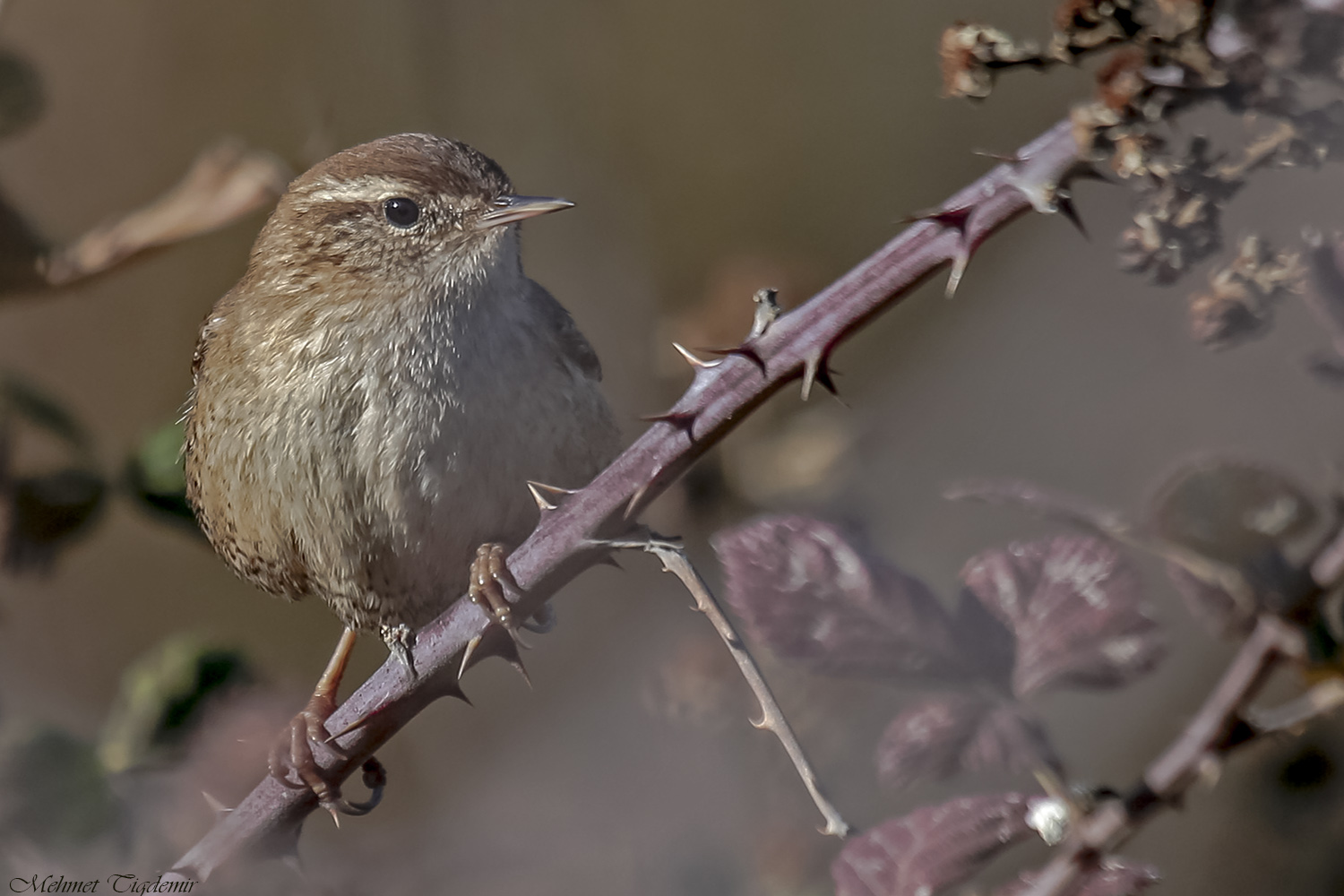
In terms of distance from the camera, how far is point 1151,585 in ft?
2.37

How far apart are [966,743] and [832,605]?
111 millimetres

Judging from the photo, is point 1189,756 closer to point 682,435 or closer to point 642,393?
point 682,435

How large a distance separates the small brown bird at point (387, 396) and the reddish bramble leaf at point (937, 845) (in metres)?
0.98

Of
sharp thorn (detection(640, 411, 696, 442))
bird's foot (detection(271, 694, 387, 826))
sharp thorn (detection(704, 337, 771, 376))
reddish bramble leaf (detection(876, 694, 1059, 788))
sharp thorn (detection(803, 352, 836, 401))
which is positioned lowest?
bird's foot (detection(271, 694, 387, 826))

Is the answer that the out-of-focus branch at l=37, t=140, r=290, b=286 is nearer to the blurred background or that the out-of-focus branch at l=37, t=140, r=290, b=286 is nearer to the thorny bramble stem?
the blurred background

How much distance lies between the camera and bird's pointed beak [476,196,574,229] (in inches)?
76.4

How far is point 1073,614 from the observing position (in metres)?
0.72

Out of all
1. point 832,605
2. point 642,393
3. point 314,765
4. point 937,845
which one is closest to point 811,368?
point 832,605

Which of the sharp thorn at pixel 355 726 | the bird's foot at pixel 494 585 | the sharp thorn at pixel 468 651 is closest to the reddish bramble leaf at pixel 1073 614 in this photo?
the bird's foot at pixel 494 585

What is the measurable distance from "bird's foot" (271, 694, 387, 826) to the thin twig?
0.63 metres

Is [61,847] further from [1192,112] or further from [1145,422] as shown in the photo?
[1192,112]

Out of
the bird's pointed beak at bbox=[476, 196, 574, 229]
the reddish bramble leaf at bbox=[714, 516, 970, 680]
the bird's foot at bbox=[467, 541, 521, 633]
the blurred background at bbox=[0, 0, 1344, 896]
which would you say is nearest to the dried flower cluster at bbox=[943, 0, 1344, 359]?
the blurred background at bbox=[0, 0, 1344, 896]

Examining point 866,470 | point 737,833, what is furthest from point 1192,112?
point 737,833

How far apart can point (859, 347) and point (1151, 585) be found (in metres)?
1.76
